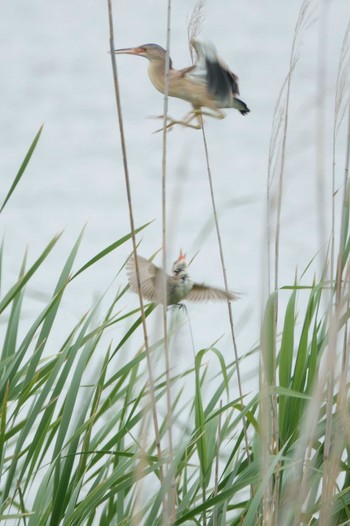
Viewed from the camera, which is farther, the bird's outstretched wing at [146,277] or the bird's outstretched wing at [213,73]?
the bird's outstretched wing at [146,277]

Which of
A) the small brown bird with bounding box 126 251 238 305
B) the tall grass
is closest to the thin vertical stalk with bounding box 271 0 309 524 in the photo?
the tall grass

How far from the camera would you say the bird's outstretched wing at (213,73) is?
1.07 m

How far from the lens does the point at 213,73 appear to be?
108 centimetres

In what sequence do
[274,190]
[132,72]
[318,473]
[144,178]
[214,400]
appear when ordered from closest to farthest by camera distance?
[274,190]
[318,473]
[214,400]
[144,178]
[132,72]

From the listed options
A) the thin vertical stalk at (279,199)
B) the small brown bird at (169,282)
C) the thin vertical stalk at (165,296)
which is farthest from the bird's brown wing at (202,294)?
the thin vertical stalk at (165,296)

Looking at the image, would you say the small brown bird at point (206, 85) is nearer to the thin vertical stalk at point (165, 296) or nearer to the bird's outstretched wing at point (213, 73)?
the bird's outstretched wing at point (213, 73)

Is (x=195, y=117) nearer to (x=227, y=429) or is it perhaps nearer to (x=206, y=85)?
(x=206, y=85)

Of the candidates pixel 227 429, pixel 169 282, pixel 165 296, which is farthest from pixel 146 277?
pixel 165 296

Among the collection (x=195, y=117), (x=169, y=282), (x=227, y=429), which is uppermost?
(x=195, y=117)

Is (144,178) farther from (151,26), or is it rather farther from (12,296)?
(12,296)

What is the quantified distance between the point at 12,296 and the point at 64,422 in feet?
0.64

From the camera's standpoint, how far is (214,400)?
121 cm

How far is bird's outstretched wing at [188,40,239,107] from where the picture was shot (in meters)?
1.07

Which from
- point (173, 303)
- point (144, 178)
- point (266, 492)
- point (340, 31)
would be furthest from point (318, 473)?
point (340, 31)
